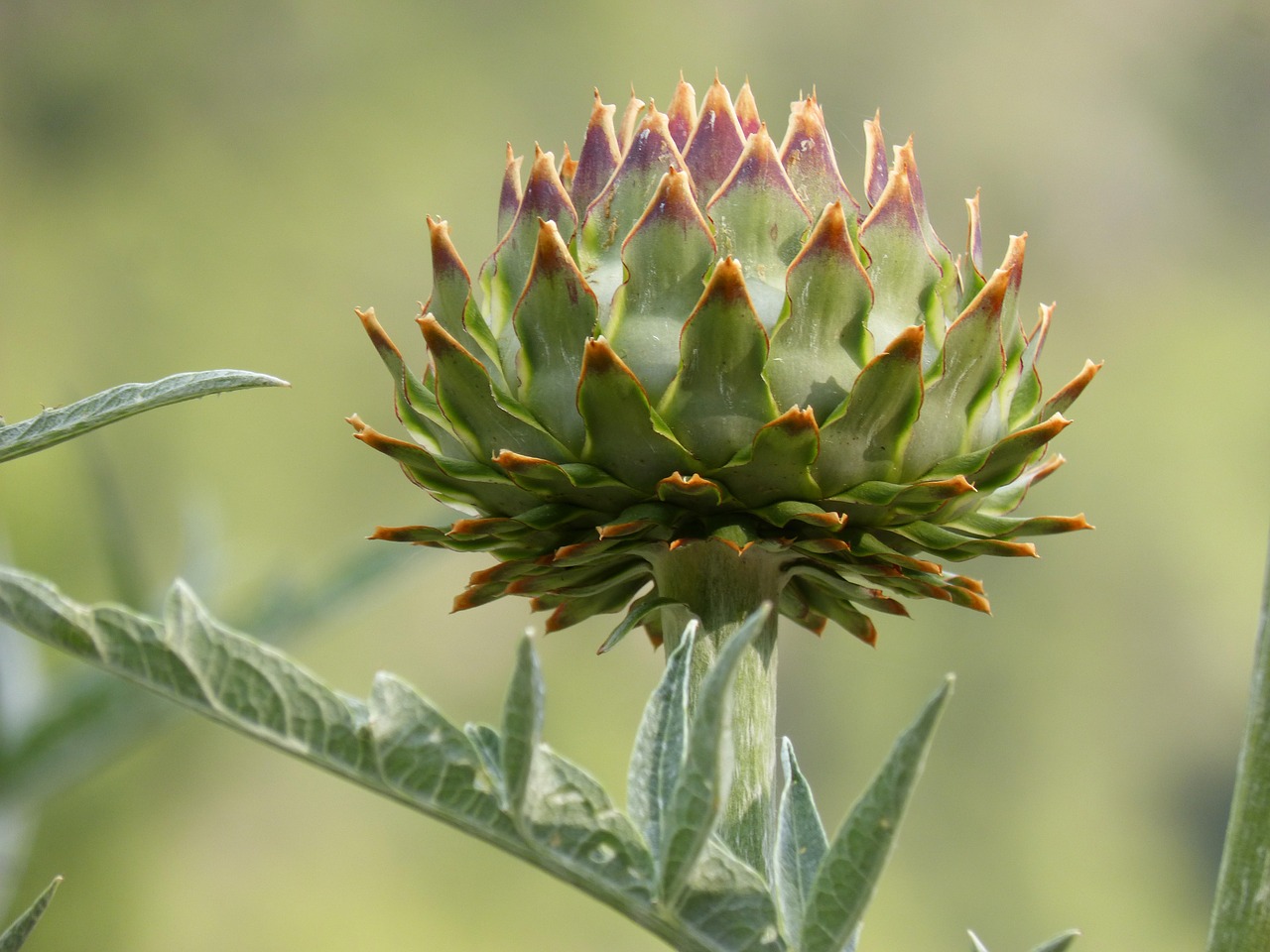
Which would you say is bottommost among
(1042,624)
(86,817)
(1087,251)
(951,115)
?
(86,817)

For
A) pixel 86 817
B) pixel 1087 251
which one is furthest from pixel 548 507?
pixel 1087 251

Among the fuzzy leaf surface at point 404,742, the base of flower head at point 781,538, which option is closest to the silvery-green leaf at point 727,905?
the fuzzy leaf surface at point 404,742

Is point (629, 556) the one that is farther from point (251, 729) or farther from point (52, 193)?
point (52, 193)

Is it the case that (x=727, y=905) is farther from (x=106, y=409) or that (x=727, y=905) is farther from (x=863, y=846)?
(x=106, y=409)

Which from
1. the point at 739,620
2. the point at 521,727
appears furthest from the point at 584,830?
the point at 739,620

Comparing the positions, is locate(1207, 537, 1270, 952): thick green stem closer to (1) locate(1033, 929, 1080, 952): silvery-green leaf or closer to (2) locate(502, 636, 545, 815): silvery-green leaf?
(1) locate(1033, 929, 1080, 952): silvery-green leaf

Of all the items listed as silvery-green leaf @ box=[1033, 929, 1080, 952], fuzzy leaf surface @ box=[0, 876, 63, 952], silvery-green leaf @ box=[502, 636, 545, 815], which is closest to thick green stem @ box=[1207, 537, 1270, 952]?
silvery-green leaf @ box=[1033, 929, 1080, 952]

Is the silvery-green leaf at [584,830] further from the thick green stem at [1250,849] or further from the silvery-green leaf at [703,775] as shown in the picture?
the thick green stem at [1250,849]

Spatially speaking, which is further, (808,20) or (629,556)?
(808,20)
